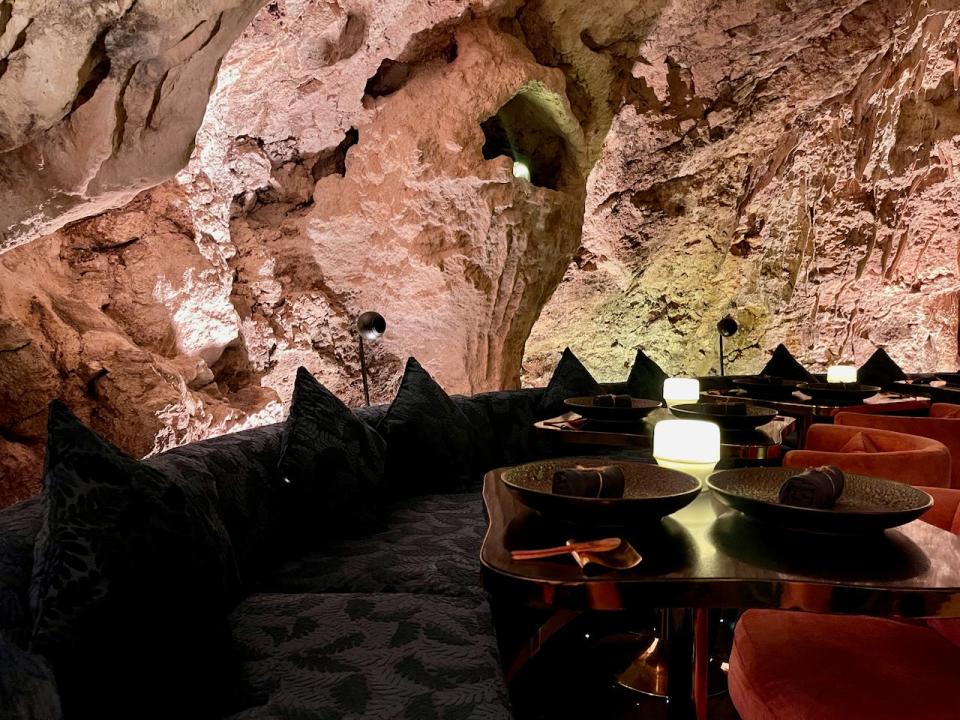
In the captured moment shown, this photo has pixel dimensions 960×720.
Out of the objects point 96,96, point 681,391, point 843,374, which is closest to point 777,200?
point 843,374

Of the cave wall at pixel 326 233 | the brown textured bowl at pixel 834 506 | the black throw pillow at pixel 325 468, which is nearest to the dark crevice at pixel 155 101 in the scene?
the cave wall at pixel 326 233

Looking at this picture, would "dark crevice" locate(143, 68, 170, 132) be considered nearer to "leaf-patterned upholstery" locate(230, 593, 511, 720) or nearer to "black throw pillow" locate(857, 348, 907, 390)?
"leaf-patterned upholstery" locate(230, 593, 511, 720)

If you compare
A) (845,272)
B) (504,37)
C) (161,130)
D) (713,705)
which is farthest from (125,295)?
(845,272)

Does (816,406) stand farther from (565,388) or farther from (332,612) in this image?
(332,612)

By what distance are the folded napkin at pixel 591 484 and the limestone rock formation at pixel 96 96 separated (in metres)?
2.49

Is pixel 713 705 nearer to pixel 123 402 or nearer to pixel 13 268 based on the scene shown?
pixel 123 402

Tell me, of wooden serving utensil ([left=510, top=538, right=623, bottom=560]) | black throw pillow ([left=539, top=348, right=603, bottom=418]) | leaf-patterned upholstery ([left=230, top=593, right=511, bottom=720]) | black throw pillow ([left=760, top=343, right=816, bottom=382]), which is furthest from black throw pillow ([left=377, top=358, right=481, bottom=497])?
black throw pillow ([left=760, top=343, right=816, bottom=382])

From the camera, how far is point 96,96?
109 inches

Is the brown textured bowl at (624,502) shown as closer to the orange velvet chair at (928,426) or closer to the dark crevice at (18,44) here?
the orange velvet chair at (928,426)

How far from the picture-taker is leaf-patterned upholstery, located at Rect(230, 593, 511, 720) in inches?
40.6

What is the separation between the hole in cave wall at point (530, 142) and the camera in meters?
5.71

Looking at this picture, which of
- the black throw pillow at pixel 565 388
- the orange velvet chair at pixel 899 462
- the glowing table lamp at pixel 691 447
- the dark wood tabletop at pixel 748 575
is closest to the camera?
the dark wood tabletop at pixel 748 575

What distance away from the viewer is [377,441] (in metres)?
2.29

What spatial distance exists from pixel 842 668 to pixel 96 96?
3166 millimetres
